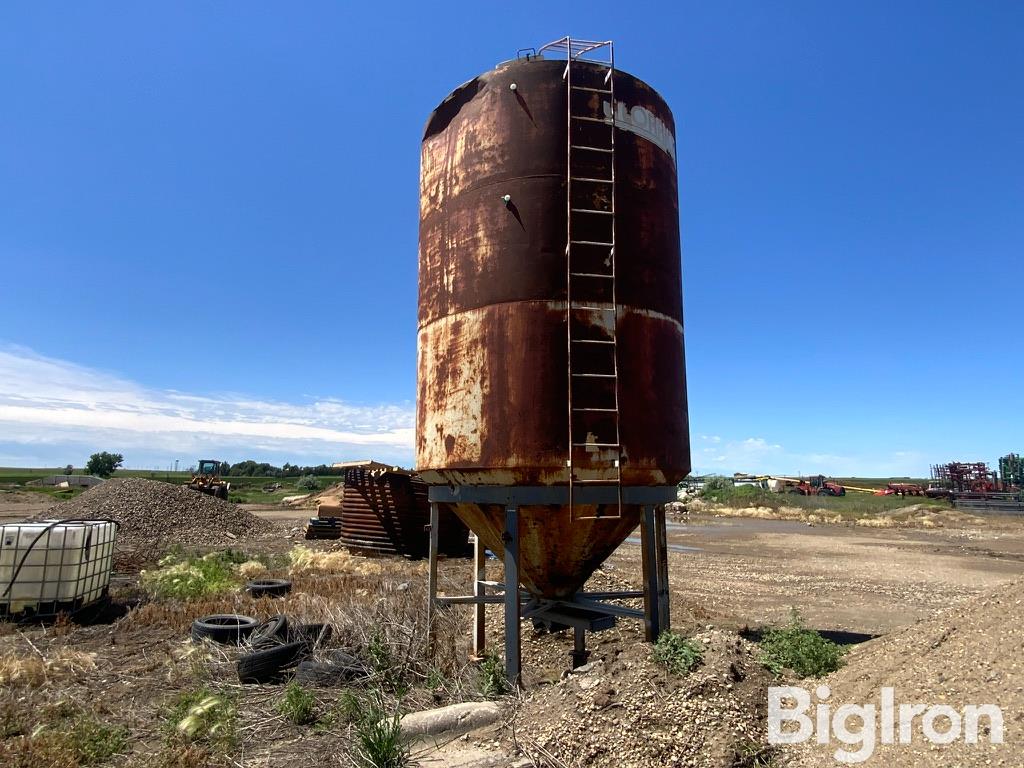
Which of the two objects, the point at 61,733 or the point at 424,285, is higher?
the point at 424,285

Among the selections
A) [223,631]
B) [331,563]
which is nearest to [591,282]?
[223,631]

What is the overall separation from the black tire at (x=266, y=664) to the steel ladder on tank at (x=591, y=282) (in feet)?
14.4

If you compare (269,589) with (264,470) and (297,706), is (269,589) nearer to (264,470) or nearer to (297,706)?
(297,706)

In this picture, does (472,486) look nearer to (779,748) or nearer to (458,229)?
(458,229)

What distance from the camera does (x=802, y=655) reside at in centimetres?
648

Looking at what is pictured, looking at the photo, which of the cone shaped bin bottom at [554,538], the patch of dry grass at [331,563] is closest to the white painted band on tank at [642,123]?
the cone shaped bin bottom at [554,538]

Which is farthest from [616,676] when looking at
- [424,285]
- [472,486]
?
[424,285]

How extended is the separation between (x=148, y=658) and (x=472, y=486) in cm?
589

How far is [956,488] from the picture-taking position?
56500 mm

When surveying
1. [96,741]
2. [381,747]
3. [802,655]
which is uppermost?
[802,655]

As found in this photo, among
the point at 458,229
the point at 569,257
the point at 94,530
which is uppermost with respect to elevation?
the point at 458,229

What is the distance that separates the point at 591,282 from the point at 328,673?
5.91m

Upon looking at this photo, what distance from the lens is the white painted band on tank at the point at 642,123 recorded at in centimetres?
820

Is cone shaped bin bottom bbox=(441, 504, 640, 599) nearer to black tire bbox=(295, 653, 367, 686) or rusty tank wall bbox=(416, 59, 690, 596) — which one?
rusty tank wall bbox=(416, 59, 690, 596)
